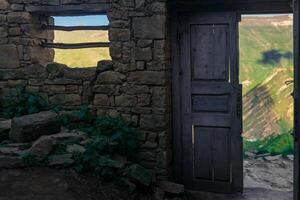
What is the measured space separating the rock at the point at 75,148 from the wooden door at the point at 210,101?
1.52m

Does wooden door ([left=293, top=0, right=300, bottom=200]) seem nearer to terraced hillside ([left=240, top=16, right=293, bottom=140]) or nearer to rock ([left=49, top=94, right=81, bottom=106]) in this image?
rock ([left=49, top=94, right=81, bottom=106])

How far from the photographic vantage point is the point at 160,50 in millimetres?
4992

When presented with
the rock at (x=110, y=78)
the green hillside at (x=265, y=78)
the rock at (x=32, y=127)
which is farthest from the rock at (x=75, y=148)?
the green hillside at (x=265, y=78)

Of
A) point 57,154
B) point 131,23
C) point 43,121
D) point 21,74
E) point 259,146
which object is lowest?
point 259,146

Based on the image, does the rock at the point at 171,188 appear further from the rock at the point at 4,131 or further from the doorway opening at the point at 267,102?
the rock at the point at 4,131

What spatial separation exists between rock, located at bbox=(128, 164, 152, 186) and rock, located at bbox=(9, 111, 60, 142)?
3.91 feet

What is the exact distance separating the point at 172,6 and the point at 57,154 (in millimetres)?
2465

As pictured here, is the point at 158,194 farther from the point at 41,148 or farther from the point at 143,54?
the point at 143,54

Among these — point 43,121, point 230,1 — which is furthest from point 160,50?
point 43,121

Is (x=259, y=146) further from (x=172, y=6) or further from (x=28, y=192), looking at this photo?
→ (x=28, y=192)

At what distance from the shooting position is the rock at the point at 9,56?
18.3 ft

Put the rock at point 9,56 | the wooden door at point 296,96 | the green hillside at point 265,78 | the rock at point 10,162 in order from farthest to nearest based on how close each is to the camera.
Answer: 1. the green hillside at point 265,78
2. the rock at point 9,56
3. the rock at point 10,162
4. the wooden door at point 296,96

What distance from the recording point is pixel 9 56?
5590mm

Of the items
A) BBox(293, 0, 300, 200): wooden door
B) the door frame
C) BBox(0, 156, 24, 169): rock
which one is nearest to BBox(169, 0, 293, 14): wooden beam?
the door frame
